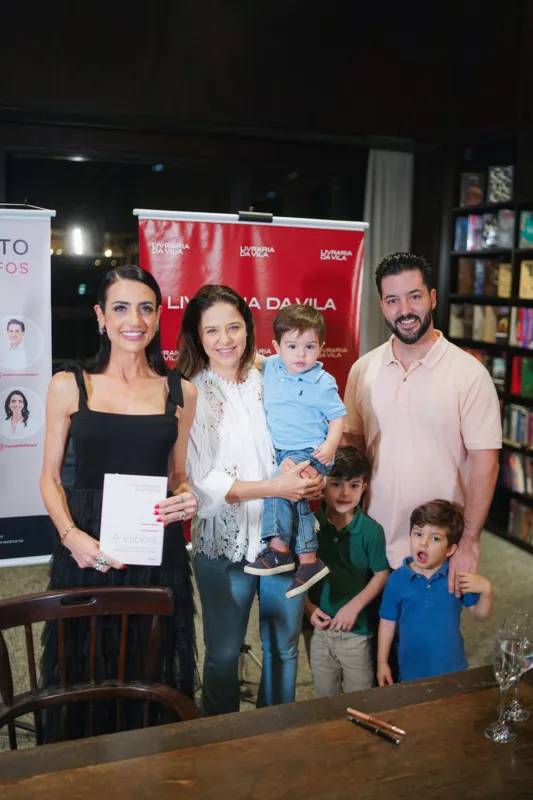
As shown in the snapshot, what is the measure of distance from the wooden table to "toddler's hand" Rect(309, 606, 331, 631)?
91cm

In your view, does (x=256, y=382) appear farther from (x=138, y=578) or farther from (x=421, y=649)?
(x=421, y=649)

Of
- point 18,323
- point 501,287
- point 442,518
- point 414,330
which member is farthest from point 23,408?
point 501,287

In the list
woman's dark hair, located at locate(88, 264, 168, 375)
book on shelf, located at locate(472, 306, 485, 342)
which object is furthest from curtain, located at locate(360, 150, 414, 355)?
woman's dark hair, located at locate(88, 264, 168, 375)

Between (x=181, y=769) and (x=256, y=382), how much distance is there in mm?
1161

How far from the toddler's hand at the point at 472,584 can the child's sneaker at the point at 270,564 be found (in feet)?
1.82

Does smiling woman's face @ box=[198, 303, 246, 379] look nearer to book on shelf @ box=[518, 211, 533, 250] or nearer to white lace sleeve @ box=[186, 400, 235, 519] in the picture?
white lace sleeve @ box=[186, 400, 235, 519]

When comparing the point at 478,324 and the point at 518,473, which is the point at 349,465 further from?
the point at 478,324

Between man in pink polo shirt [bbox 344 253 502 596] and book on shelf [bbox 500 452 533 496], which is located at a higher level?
man in pink polo shirt [bbox 344 253 502 596]

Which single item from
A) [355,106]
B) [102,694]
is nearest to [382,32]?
[355,106]

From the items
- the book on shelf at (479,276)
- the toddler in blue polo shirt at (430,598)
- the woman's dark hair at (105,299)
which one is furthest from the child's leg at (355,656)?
the book on shelf at (479,276)

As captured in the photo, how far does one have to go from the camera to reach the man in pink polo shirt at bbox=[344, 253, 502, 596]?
2232 mm

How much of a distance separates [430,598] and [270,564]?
55cm

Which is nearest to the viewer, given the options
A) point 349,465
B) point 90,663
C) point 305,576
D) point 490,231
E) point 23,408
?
point 90,663

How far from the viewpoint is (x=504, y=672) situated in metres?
1.41
